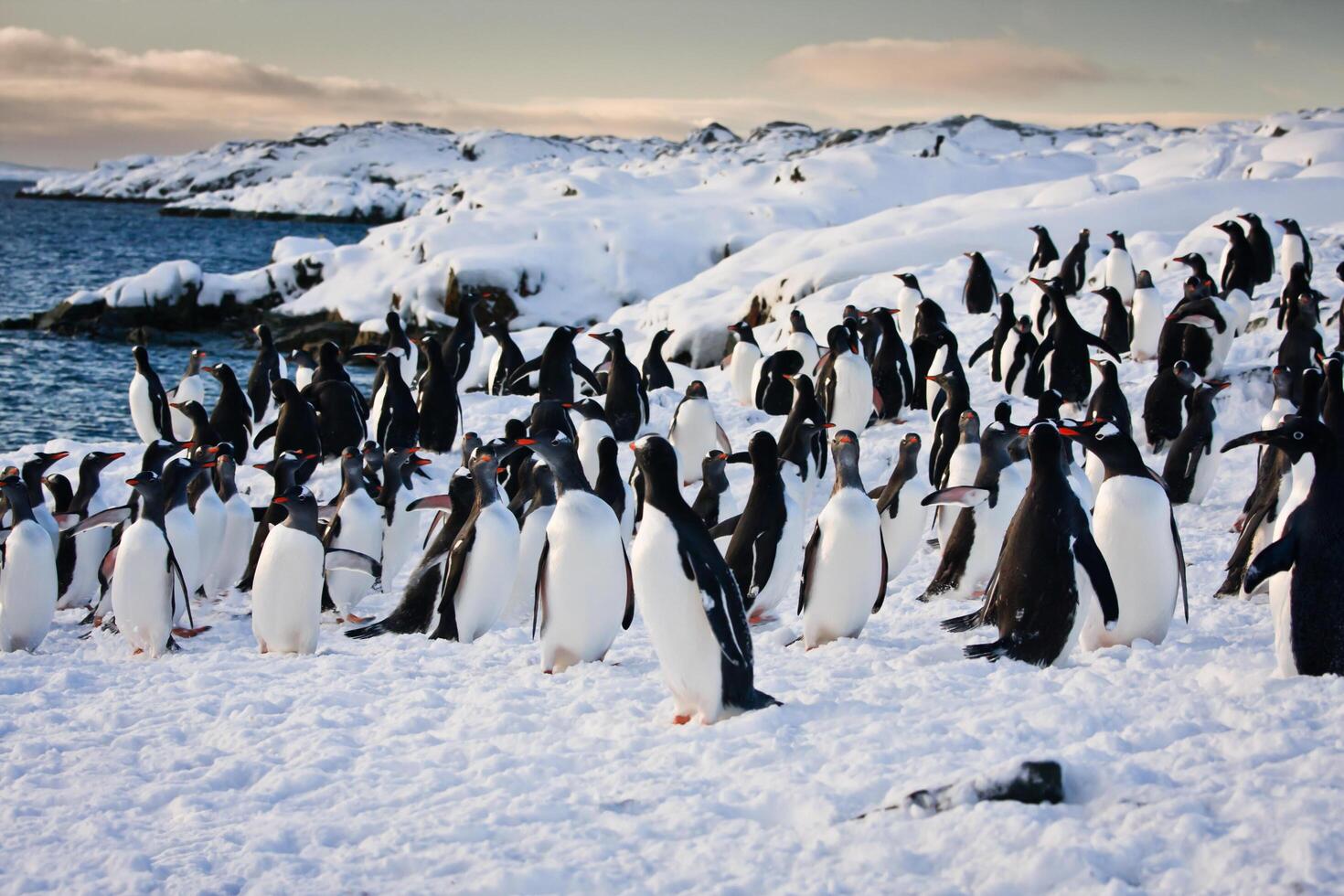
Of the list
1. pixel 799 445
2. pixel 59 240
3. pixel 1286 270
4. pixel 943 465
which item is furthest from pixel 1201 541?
pixel 59 240

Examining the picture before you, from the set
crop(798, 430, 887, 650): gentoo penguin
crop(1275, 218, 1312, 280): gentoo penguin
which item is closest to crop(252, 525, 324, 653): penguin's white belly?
crop(798, 430, 887, 650): gentoo penguin

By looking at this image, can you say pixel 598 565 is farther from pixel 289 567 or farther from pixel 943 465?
pixel 943 465

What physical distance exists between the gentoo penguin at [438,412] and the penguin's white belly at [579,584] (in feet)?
20.1

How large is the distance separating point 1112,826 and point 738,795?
43.0 inches

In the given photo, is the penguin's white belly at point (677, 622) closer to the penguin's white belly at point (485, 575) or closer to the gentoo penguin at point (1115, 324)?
the penguin's white belly at point (485, 575)

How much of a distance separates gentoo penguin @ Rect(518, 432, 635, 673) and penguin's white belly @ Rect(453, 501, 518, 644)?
0.85m

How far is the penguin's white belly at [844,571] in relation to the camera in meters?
5.86

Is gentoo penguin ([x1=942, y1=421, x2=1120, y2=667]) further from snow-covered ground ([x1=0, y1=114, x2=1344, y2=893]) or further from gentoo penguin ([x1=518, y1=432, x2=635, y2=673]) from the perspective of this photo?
gentoo penguin ([x1=518, y1=432, x2=635, y2=673])

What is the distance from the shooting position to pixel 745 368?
13430 mm

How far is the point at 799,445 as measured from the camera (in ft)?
28.9

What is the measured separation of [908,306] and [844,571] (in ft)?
32.4

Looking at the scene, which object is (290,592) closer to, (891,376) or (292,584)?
(292,584)

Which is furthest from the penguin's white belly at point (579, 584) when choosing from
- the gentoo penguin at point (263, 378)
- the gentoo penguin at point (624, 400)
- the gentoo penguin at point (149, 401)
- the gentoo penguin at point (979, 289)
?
the gentoo penguin at point (979, 289)

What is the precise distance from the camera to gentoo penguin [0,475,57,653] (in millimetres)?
6891
